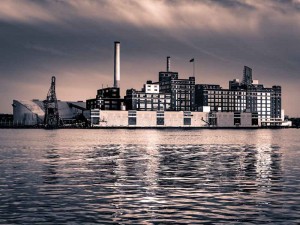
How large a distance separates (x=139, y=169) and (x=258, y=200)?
21.4 meters

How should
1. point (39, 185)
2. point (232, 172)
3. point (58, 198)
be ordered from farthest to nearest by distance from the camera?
point (232, 172) < point (39, 185) < point (58, 198)

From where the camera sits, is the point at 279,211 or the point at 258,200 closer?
the point at 279,211

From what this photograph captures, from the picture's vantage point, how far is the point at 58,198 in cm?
3111

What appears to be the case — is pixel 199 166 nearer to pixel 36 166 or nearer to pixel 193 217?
pixel 36 166

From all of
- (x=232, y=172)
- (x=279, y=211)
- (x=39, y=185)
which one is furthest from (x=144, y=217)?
(x=232, y=172)

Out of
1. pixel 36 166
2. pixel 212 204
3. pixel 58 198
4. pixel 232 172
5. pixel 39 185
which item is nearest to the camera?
pixel 212 204

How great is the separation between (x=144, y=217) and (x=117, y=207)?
3.20 meters

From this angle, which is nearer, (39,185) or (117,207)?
(117,207)

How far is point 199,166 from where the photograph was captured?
181ft

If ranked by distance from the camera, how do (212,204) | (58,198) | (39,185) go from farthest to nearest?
(39,185), (58,198), (212,204)

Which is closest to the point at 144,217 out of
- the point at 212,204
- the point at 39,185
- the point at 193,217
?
the point at 193,217

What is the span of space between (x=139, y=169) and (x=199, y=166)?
7411 millimetres

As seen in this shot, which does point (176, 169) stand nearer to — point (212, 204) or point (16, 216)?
point (212, 204)

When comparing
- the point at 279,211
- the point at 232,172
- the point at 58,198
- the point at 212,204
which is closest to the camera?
the point at 279,211
